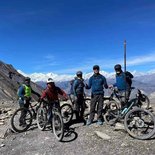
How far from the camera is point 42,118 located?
1625 centimetres

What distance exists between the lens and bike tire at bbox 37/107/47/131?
15.9 metres

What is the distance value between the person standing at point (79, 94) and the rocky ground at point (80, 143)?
0.86 metres

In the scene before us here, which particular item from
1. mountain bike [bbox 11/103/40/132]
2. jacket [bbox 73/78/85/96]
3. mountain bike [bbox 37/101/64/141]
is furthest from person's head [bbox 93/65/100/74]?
mountain bike [bbox 11/103/40/132]

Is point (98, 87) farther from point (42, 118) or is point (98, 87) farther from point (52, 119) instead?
point (42, 118)

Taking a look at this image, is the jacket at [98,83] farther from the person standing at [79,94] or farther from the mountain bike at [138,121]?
the mountain bike at [138,121]

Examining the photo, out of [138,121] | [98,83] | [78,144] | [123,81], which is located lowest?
[78,144]

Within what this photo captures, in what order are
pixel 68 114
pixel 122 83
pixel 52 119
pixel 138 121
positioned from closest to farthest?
pixel 138 121 → pixel 52 119 → pixel 122 83 → pixel 68 114


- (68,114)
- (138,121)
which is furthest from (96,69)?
(138,121)

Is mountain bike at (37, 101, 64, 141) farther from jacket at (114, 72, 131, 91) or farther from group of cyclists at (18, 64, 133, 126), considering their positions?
jacket at (114, 72, 131, 91)

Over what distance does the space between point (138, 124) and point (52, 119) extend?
3861 mm

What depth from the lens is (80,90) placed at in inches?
650

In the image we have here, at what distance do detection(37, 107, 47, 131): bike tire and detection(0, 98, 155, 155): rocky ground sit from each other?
12.4 inches

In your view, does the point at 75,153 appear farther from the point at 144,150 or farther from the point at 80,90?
the point at 80,90

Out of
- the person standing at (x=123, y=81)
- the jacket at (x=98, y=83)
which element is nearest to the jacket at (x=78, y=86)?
the jacket at (x=98, y=83)
